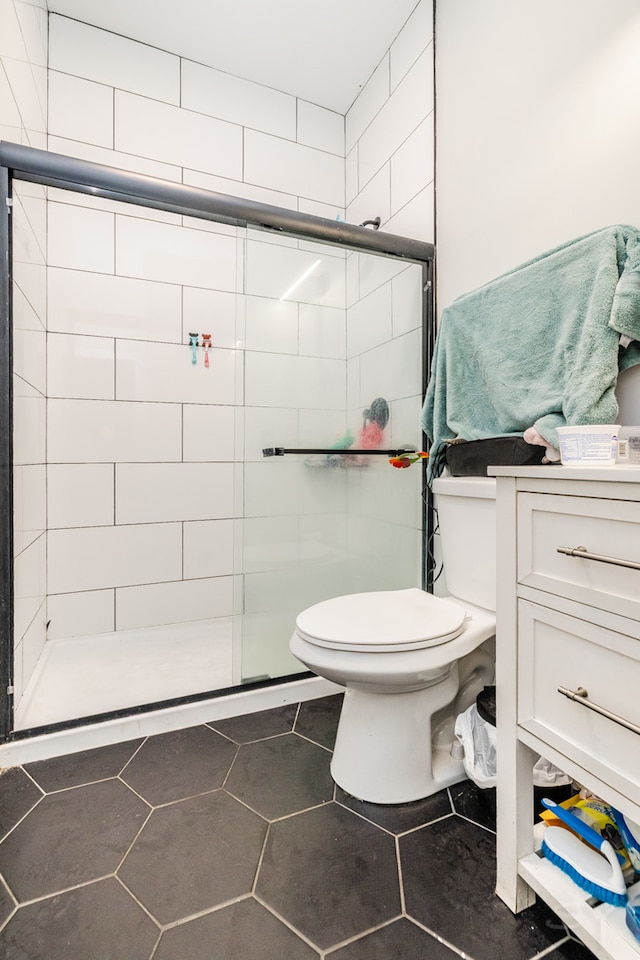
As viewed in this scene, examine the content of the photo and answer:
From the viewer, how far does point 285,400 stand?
1.52 meters

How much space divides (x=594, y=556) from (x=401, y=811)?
31.0 inches

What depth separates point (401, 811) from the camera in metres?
1.05

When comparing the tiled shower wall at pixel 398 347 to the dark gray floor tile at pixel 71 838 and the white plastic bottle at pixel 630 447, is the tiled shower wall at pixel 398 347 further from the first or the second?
the dark gray floor tile at pixel 71 838

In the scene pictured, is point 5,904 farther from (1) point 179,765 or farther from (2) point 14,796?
(1) point 179,765

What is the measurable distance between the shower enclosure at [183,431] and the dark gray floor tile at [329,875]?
1.80ft

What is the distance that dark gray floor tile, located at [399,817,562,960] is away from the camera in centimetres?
76

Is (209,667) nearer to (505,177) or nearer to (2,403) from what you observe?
(2,403)

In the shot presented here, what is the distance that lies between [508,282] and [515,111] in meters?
0.53

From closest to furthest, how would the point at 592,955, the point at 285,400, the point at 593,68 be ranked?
the point at 592,955 < the point at 593,68 < the point at 285,400

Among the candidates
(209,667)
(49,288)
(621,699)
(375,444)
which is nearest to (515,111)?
(375,444)

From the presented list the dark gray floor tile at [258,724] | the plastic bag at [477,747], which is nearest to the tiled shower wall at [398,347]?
the dark gray floor tile at [258,724]

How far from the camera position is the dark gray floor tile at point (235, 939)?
2.43 feet

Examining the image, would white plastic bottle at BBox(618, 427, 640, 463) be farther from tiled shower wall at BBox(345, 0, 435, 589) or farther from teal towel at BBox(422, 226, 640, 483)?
tiled shower wall at BBox(345, 0, 435, 589)

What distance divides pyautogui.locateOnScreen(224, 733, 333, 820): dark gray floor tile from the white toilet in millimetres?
59
